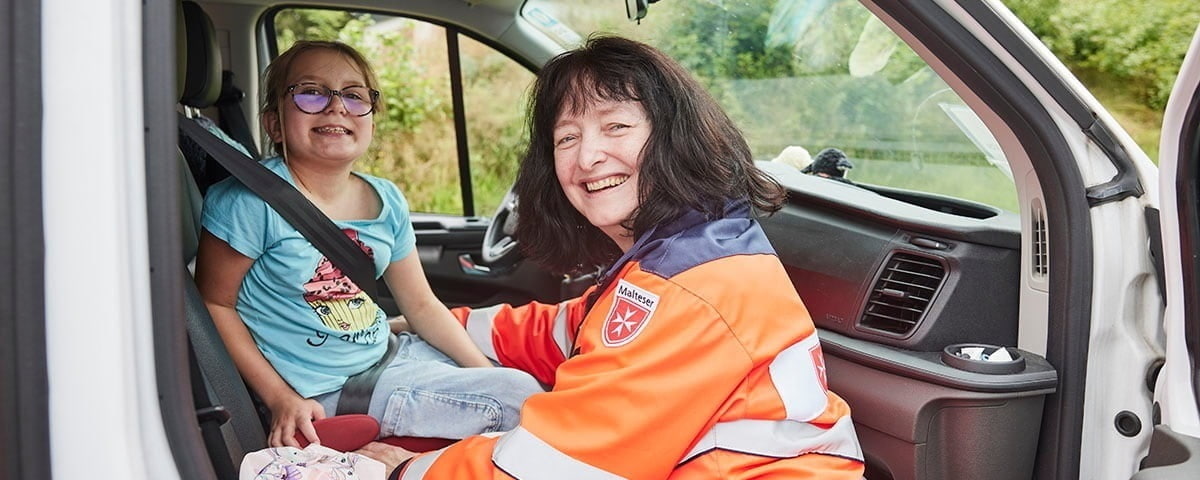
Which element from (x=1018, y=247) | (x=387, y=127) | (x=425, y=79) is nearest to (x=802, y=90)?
(x=1018, y=247)

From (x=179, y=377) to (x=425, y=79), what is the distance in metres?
6.21

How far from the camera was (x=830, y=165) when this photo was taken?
273cm

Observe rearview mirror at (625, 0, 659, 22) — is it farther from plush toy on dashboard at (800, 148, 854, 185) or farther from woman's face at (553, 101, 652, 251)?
plush toy on dashboard at (800, 148, 854, 185)

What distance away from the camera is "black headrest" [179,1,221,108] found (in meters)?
2.44

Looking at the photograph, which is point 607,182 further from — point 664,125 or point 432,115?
point 432,115

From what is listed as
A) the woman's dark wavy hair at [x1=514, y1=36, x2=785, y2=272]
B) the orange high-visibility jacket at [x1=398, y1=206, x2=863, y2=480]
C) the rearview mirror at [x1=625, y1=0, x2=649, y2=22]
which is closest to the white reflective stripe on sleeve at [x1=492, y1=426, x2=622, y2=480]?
the orange high-visibility jacket at [x1=398, y1=206, x2=863, y2=480]

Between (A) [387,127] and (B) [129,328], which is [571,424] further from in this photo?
(A) [387,127]

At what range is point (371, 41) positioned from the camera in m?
7.20

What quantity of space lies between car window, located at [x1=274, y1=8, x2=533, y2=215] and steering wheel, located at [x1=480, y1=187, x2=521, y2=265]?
684 millimetres

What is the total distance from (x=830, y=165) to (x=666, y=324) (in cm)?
138

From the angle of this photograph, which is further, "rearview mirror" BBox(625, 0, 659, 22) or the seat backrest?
"rearview mirror" BBox(625, 0, 659, 22)

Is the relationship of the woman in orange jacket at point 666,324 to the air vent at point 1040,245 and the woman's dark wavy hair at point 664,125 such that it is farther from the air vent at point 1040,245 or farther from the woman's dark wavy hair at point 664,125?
the air vent at point 1040,245

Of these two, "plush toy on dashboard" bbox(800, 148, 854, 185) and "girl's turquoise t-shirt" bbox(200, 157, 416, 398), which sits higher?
"plush toy on dashboard" bbox(800, 148, 854, 185)

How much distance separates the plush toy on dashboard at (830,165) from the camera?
271 centimetres
